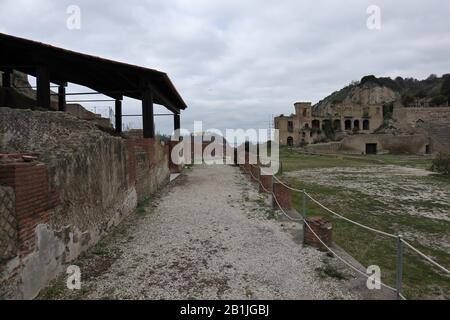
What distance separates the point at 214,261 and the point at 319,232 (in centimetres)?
211

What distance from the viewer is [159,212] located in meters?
9.45

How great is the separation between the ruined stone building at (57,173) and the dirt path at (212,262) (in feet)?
2.29

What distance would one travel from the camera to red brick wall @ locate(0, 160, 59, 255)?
383 centimetres

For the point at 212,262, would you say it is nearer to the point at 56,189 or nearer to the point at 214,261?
the point at 214,261

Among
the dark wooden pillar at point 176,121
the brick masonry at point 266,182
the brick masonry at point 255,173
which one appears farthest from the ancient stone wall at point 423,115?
the brick masonry at point 266,182

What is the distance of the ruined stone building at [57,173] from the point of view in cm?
386

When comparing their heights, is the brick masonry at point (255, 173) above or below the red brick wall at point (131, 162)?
below

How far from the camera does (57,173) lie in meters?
4.96

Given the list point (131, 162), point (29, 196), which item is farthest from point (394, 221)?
point (29, 196)

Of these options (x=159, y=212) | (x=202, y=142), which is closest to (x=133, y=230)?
(x=159, y=212)

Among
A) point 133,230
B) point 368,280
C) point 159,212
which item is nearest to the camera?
point 368,280

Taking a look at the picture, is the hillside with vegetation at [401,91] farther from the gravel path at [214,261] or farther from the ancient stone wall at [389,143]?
the gravel path at [214,261]
